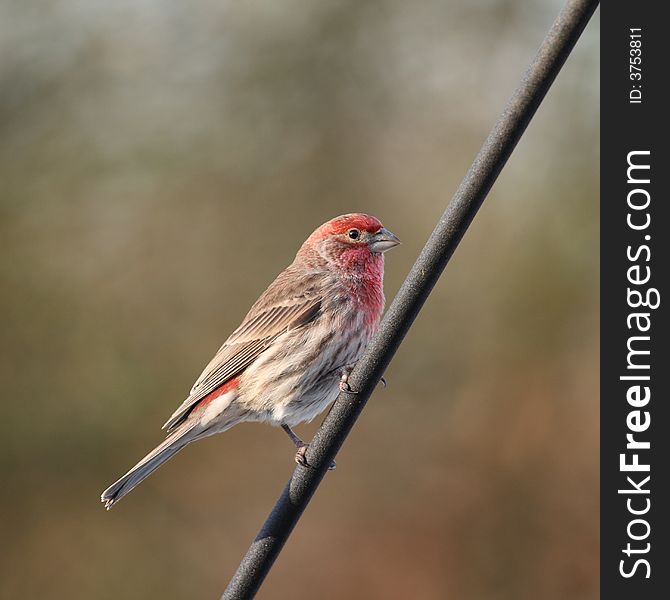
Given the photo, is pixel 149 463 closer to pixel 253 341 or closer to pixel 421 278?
pixel 253 341

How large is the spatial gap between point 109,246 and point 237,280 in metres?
1.28

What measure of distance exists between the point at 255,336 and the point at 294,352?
0.34m

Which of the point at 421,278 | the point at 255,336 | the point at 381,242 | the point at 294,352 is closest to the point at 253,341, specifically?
the point at 255,336

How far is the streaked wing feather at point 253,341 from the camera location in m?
5.11

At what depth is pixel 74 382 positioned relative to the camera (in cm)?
891

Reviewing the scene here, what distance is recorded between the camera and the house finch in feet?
16.4

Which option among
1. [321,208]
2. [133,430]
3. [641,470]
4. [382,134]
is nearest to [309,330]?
[641,470]

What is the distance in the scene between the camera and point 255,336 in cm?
531

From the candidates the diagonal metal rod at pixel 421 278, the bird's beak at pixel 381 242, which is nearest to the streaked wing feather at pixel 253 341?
the bird's beak at pixel 381 242

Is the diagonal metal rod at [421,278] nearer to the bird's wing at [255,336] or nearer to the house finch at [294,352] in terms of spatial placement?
the house finch at [294,352]

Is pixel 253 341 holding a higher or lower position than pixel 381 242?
lower

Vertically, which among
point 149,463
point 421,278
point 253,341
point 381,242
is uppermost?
point 421,278

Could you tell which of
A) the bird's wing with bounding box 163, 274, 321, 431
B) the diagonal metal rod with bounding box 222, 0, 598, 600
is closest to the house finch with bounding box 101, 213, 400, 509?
the bird's wing with bounding box 163, 274, 321, 431

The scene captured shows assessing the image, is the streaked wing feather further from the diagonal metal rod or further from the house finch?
the diagonal metal rod
